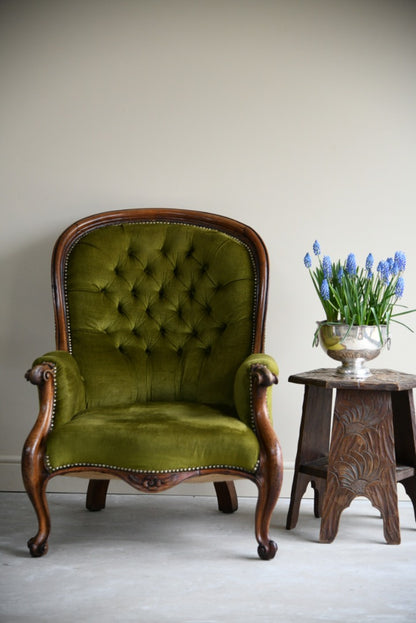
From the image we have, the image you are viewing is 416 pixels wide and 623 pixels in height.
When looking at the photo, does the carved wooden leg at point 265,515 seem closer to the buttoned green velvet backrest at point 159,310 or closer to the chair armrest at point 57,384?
the buttoned green velvet backrest at point 159,310

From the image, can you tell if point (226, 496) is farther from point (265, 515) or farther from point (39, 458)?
point (39, 458)

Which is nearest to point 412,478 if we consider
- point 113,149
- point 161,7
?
point 113,149

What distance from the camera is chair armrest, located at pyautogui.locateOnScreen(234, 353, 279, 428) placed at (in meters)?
1.93

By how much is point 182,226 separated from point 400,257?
85 cm

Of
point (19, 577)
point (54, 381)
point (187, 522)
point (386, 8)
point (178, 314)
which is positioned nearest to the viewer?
point (19, 577)

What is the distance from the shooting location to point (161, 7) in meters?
2.71

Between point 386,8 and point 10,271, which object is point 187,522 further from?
point 386,8

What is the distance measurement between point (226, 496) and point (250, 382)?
639 mm

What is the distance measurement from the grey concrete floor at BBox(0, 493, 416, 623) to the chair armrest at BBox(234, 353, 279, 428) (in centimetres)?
44

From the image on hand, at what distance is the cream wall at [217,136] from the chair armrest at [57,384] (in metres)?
0.71

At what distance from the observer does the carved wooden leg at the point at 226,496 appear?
2.39 meters

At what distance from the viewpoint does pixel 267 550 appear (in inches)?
75.9

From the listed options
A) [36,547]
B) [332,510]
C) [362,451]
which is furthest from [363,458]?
[36,547]

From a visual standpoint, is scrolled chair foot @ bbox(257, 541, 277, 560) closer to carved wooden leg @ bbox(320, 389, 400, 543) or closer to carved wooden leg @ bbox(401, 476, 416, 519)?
carved wooden leg @ bbox(320, 389, 400, 543)
